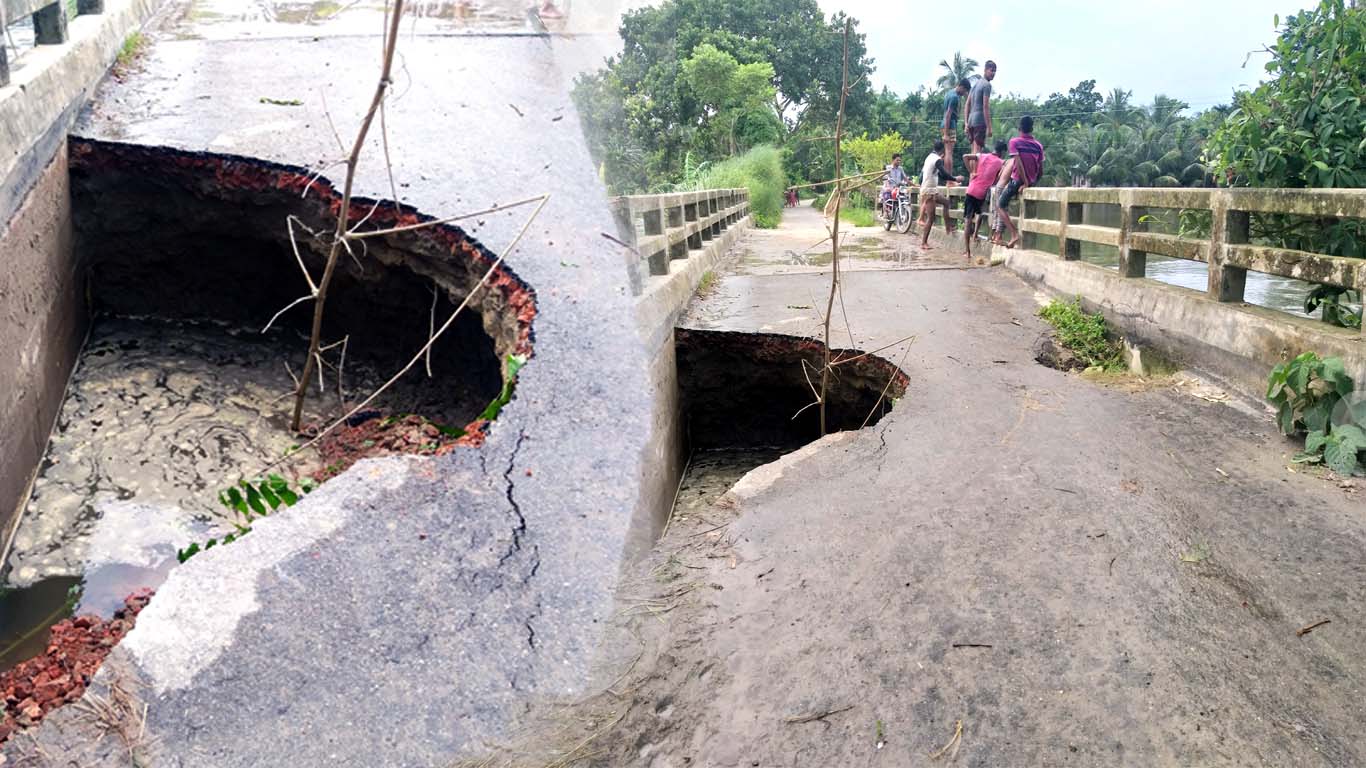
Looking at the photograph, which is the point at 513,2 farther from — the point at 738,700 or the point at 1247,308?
the point at 738,700

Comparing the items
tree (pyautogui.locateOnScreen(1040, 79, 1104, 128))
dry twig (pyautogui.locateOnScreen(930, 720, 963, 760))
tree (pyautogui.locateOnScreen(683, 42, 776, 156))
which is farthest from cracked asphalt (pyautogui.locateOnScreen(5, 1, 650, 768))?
tree (pyautogui.locateOnScreen(1040, 79, 1104, 128))

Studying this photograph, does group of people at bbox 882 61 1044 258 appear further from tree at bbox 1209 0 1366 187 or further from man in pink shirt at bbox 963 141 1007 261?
tree at bbox 1209 0 1366 187

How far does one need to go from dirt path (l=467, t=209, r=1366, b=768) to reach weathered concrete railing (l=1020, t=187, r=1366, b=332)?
2.71ft

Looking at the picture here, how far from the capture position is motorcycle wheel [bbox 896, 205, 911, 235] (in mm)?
17906

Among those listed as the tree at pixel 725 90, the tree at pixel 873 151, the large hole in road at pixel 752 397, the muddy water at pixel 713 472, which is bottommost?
the muddy water at pixel 713 472

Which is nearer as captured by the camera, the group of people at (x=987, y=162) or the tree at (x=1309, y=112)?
the tree at (x=1309, y=112)

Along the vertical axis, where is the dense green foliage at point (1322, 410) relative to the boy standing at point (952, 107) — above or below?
below

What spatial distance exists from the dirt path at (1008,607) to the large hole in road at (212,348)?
1.88 metres

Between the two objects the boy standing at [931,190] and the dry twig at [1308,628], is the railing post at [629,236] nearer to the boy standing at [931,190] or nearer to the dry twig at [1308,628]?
the dry twig at [1308,628]

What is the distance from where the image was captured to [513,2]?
1198cm

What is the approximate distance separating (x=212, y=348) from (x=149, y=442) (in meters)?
A: 1.40

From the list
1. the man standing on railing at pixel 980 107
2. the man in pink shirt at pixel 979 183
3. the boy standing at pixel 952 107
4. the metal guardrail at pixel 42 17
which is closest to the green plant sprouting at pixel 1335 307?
the man in pink shirt at pixel 979 183

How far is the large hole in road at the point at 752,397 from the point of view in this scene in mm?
6805

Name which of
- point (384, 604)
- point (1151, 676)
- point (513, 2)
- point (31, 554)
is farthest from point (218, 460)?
point (513, 2)
